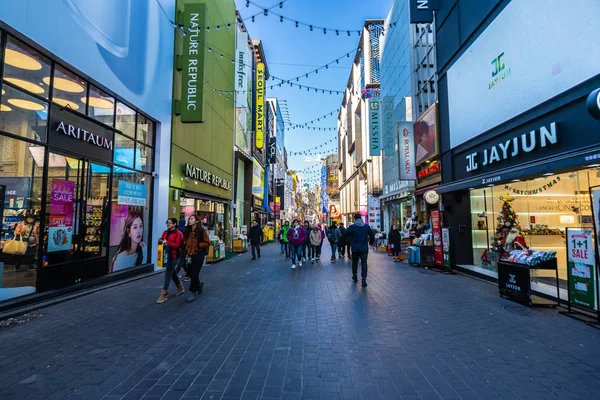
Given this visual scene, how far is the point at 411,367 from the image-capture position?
3566 millimetres

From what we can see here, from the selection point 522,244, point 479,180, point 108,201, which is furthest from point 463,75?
point 108,201

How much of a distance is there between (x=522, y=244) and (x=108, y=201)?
37.7 feet

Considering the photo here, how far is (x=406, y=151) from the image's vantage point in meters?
16.5

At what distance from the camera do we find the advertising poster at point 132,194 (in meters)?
9.54

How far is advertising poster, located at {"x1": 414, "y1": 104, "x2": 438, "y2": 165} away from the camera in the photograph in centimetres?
1312

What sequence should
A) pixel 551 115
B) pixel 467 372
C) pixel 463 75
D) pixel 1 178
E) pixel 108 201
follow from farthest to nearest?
pixel 463 75 < pixel 108 201 < pixel 551 115 < pixel 1 178 < pixel 467 372

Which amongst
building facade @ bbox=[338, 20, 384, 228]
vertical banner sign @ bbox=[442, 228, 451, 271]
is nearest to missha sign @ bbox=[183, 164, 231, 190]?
vertical banner sign @ bbox=[442, 228, 451, 271]

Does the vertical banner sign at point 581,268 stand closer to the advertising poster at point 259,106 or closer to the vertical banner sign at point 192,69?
the vertical banner sign at point 192,69

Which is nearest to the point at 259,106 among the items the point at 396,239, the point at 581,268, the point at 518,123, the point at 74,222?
the point at 396,239

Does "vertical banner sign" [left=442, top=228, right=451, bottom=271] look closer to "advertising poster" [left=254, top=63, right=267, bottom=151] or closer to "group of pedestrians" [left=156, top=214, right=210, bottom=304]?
"group of pedestrians" [left=156, top=214, right=210, bottom=304]

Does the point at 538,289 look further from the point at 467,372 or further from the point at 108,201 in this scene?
the point at 108,201

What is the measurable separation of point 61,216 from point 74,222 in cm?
45

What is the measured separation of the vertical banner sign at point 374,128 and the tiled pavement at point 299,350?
21618 millimetres

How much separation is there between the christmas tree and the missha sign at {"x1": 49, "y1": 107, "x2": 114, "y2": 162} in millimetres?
11562
